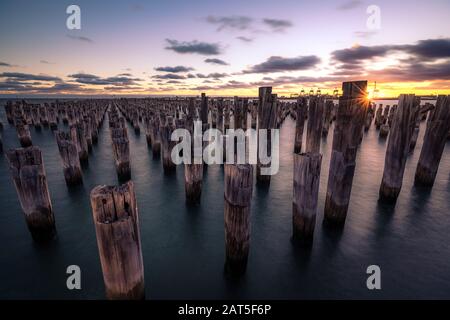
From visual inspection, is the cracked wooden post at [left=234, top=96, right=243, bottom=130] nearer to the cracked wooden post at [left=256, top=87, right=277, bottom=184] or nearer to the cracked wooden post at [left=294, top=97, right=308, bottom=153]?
the cracked wooden post at [left=294, top=97, right=308, bottom=153]

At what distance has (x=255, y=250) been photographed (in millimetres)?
5500

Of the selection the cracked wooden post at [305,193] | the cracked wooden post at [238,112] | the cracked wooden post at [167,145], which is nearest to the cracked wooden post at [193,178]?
the cracked wooden post at [167,145]

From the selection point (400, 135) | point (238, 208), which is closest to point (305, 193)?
point (238, 208)

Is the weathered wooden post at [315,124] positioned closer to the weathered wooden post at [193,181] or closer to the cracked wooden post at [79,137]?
the weathered wooden post at [193,181]

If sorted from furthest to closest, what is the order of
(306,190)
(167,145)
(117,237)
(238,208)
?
(167,145)
(306,190)
(238,208)
(117,237)

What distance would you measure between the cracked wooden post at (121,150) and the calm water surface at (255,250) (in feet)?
3.03

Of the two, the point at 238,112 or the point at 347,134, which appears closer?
the point at 347,134

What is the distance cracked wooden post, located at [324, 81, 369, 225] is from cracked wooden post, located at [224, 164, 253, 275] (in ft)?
7.48

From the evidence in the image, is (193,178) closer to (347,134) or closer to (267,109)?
(267,109)

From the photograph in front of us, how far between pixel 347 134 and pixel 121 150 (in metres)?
7.27

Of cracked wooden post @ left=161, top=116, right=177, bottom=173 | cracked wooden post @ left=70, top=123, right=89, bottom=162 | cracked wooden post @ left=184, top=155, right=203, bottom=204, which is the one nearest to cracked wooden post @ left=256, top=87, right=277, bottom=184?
cracked wooden post @ left=184, top=155, right=203, bottom=204

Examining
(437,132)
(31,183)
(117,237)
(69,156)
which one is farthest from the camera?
(69,156)

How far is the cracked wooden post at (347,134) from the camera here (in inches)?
186

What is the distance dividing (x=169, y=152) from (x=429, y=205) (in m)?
9.13
